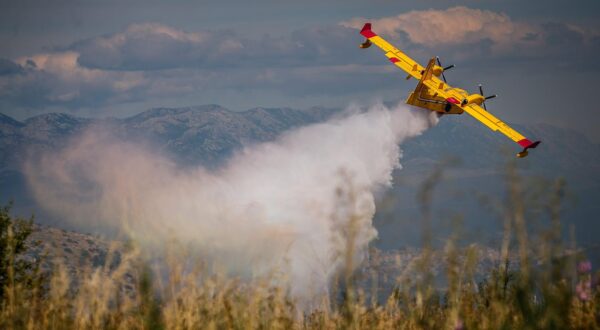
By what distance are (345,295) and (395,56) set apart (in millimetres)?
77764

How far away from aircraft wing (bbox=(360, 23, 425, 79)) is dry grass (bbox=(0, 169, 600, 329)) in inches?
2800

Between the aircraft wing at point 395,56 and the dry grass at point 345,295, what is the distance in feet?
233

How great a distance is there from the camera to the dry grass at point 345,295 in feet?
29.0

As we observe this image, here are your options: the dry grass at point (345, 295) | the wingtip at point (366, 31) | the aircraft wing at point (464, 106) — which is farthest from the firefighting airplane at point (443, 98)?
the dry grass at point (345, 295)

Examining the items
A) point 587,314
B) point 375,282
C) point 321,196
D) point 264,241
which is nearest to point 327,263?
point 375,282

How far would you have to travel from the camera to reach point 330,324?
10617 millimetres

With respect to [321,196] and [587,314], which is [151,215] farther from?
[321,196]

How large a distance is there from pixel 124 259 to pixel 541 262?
4884 mm

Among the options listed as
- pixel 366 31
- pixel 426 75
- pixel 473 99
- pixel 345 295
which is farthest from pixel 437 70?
pixel 345 295

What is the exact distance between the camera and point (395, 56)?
85.6m

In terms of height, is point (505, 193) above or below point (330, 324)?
above

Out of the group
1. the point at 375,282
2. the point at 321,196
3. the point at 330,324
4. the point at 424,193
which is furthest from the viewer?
the point at 321,196

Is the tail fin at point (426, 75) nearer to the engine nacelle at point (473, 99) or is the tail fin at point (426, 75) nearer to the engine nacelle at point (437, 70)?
the engine nacelle at point (437, 70)

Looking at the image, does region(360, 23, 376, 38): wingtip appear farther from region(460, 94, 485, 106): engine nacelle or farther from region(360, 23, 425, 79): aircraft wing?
region(460, 94, 485, 106): engine nacelle
